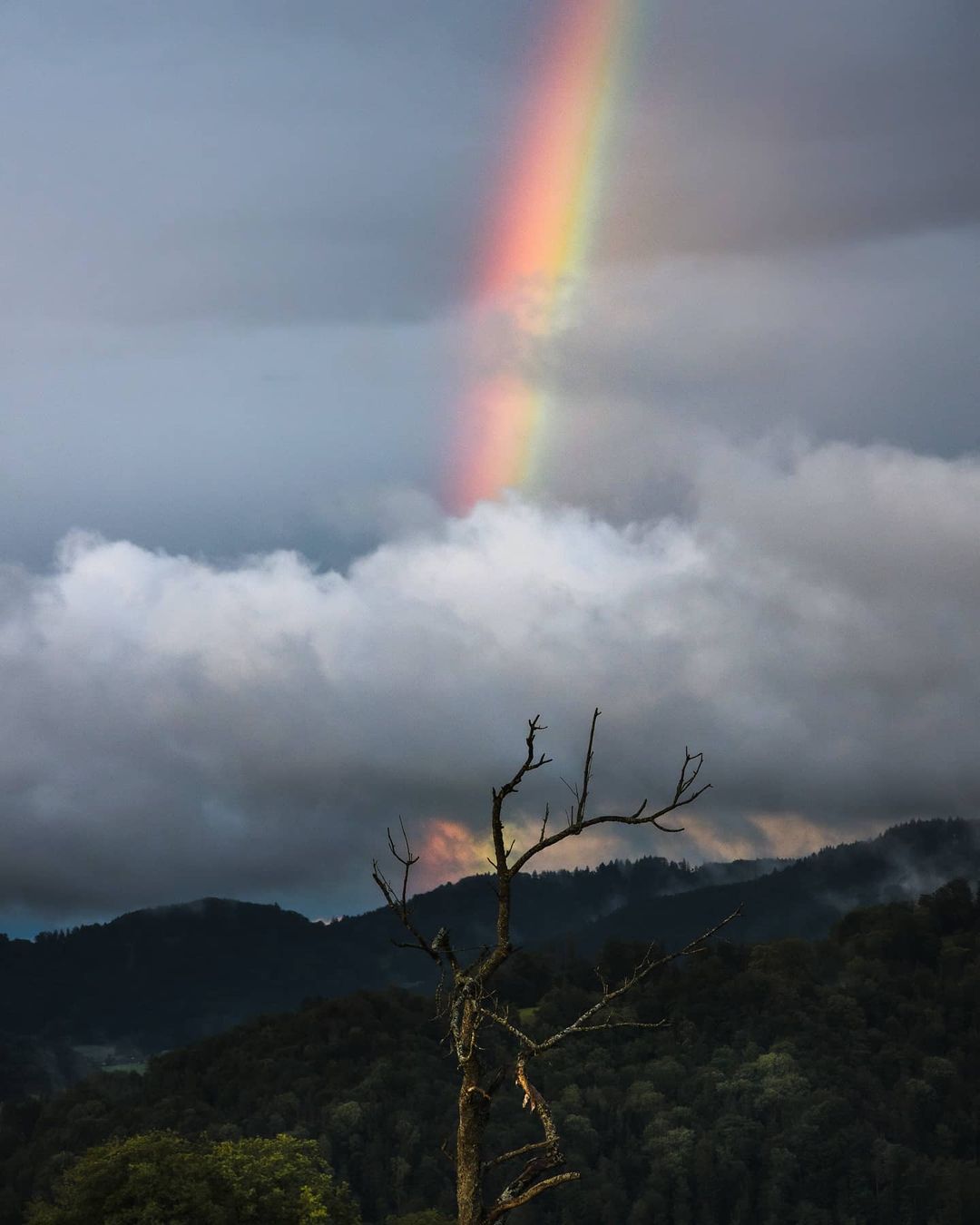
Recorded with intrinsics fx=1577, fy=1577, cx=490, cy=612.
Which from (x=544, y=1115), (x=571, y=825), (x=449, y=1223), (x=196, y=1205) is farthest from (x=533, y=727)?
(x=449, y=1223)

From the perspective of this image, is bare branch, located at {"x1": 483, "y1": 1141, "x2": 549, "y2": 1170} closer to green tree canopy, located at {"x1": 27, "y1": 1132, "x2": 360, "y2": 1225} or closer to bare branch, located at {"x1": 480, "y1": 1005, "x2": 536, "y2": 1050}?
bare branch, located at {"x1": 480, "y1": 1005, "x2": 536, "y2": 1050}

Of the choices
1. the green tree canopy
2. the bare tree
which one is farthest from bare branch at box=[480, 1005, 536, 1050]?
the green tree canopy

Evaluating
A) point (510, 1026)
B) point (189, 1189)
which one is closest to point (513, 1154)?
point (510, 1026)

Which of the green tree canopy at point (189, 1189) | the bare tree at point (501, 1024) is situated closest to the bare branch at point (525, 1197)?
the bare tree at point (501, 1024)

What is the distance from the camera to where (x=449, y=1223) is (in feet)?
470

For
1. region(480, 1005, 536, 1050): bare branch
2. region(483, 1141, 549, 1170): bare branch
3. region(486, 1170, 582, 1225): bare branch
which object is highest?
region(480, 1005, 536, 1050): bare branch

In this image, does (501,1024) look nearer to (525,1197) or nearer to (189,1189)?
(525,1197)

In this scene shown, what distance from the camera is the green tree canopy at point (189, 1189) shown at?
8338cm

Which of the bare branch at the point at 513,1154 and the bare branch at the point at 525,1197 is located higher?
the bare branch at the point at 513,1154

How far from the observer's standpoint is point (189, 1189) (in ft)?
275

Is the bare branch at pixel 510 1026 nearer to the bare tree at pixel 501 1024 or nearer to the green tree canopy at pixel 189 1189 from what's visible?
the bare tree at pixel 501 1024

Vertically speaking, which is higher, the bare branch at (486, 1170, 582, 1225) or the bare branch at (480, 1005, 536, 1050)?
the bare branch at (480, 1005, 536, 1050)

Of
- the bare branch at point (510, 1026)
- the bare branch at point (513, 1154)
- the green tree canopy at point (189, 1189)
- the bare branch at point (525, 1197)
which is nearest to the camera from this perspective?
the bare branch at point (525, 1197)

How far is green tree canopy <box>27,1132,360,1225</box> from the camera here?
83375 mm
